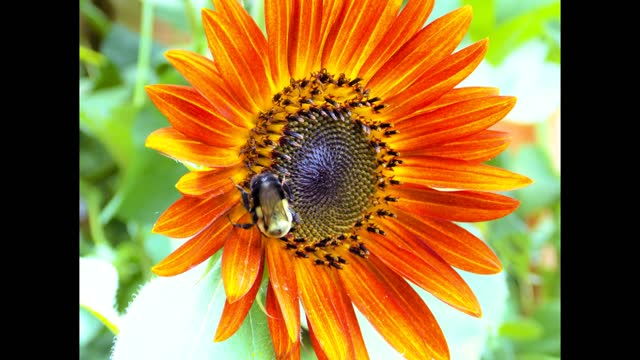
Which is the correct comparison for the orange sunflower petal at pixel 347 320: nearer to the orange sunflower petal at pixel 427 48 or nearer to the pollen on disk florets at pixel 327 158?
the pollen on disk florets at pixel 327 158

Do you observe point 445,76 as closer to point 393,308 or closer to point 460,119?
point 460,119

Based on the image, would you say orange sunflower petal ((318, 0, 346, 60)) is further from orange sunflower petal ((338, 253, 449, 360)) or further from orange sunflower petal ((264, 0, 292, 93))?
orange sunflower petal ((338, 253, 449, 360))

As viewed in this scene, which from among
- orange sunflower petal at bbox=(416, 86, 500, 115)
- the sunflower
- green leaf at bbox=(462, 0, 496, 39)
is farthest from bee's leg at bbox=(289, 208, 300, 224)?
green leaf at bbox=(462, 0, 496, 39)

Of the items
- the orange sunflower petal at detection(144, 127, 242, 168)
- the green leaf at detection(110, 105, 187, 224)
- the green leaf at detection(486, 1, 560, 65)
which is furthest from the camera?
the green leaf at detection(486, 1, 560, 65)

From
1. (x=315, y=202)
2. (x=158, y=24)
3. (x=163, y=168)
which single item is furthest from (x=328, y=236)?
(x=158, y=24)

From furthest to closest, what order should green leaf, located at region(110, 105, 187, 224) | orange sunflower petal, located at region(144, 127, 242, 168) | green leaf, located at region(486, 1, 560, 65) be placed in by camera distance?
green leaf, located at region(486, 1, 560, 65), green leaf, located at region(110, 105, 187, 224), orange sunflower petal, located at region(144, 127, 242, 168)

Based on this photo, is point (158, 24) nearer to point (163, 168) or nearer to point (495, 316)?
point (163, 168)

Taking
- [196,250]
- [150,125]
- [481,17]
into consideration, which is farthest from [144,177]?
[481,17]

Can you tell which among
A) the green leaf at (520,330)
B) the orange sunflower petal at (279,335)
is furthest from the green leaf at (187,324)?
the green leaf at (520,330)
